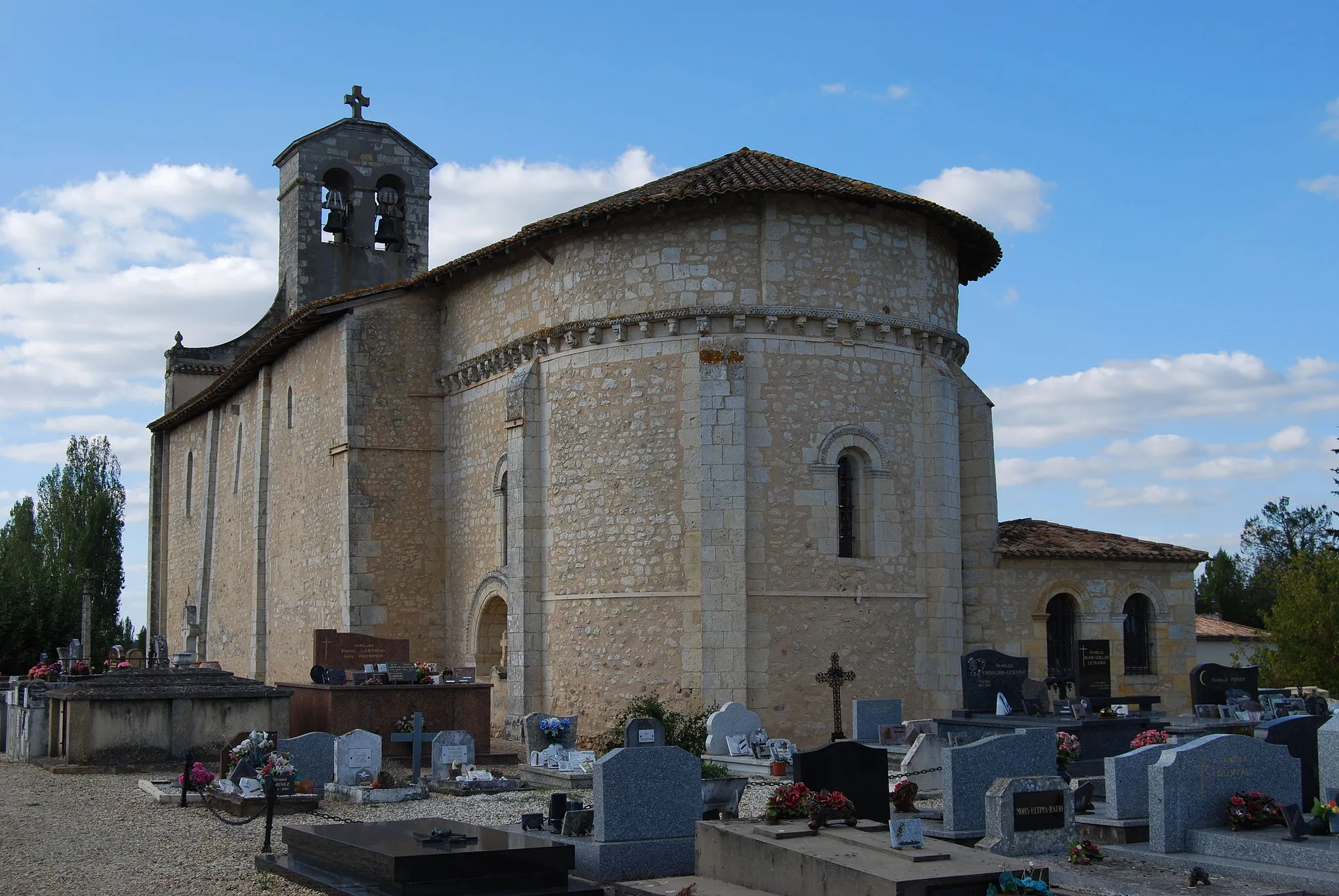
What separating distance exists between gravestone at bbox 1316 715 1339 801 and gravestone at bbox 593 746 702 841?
4.88 m

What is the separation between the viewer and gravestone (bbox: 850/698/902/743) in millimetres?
17984

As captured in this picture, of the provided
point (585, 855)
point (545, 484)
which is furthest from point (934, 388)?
point (585, 855)

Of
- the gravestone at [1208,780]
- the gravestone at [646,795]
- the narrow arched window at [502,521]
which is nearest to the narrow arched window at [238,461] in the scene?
the narrow arched window at [502,521]

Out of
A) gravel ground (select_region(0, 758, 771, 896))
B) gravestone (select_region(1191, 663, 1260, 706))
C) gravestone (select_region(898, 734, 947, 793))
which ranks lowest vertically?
gravel ground (select_region(0, 758, 771, 896))

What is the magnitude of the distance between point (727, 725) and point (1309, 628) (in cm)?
1439

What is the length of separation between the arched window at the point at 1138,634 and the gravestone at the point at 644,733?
1103cm

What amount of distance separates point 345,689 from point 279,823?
5.11 metres

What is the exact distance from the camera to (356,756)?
49.4 ft

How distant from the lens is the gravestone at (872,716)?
708 inches

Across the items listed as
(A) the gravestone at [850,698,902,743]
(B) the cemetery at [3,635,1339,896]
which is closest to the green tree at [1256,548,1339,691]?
(B) the cemetery at [3,635,1339,896]

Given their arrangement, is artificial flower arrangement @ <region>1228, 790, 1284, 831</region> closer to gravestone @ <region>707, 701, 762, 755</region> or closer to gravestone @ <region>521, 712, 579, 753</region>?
gravestone @ <region>707, 701, 762, 755</region>

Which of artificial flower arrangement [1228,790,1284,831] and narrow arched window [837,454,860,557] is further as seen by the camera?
narrow arched window [837,454,860,557]

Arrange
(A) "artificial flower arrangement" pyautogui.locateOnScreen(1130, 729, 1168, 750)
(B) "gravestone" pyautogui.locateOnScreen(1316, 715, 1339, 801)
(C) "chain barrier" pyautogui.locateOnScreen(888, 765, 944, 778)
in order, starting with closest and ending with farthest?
(B) "gravestone" pyautogui.locateOnScreen(1316, 715, 1339, 801)
(A) "artificial flower arrangement" pyautogui.locateOnScreen(1130, 729, 1168, 750)
(C) "chain barrier" pyautogui.locateOnScreen(888, 765, 944, 778)

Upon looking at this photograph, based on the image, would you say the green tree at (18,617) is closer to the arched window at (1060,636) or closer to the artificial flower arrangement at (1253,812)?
the arched window at (1060,636)
